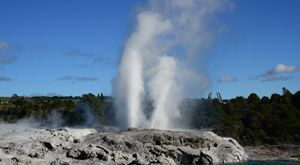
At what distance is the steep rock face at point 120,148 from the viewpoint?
18750mm

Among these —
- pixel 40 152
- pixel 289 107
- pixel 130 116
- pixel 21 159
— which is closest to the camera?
pixel 21 159

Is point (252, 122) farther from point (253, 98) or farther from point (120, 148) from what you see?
point (120, 148)

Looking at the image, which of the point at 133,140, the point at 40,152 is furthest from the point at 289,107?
the point at 40,152

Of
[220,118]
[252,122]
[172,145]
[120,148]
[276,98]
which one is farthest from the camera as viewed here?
[276,98]

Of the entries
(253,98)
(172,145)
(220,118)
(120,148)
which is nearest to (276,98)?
(253,98)

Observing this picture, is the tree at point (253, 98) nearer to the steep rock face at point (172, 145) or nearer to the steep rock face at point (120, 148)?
the steep rock face at point (120, 148)

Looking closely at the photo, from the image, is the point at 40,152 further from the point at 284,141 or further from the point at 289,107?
the point at 289,107

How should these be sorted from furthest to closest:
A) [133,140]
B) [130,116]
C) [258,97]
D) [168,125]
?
[258,97] → [168,125] → [130,116] → [133,140]

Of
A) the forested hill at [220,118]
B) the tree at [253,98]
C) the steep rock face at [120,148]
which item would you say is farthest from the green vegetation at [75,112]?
the tree at [253,98]

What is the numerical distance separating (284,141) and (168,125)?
16390 mm

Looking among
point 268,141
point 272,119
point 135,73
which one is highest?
point 135,73

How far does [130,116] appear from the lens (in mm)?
33469

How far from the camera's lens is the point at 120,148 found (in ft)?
74.7

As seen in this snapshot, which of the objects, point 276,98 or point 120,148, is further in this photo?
point 276,98
